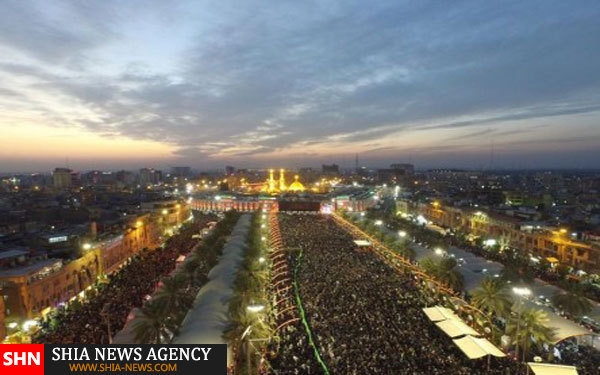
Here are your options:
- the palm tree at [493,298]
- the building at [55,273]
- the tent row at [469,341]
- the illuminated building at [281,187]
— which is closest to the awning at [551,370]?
the tent row at [469,341]

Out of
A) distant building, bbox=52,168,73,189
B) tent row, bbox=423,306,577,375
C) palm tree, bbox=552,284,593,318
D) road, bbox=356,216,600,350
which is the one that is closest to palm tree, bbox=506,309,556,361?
road, bbox=356,216,600,350

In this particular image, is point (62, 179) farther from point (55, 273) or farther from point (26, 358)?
point (26, 358)

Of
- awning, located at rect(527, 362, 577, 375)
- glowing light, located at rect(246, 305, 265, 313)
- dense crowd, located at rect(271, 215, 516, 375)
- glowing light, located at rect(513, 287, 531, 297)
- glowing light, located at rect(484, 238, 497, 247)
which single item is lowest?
glowing light, located at rect(484, 238, 497, 247)

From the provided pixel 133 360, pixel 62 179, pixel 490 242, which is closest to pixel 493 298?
pixel 133 360

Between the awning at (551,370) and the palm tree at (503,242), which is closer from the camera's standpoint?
the awning at (551,370)

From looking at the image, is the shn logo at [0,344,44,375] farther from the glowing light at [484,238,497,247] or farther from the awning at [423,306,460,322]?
the glowing light at [484,238,497,247]

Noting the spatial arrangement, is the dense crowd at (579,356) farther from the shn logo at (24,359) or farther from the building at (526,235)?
the shn logo at (24,359)
